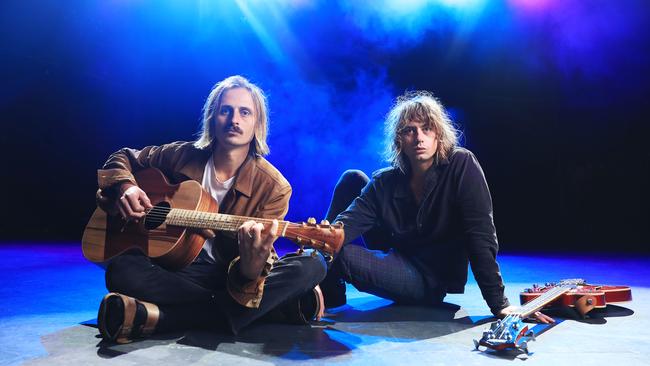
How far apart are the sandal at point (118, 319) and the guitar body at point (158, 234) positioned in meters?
0.20

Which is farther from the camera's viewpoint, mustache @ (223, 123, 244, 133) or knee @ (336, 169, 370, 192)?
knee @ (336, 169, 370, 192)

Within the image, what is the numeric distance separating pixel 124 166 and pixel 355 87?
149 inches

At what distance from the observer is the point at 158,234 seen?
76.0 inches

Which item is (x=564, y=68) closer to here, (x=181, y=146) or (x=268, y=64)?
(x=268, y=64)

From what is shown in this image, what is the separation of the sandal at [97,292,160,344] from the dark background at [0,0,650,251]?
13.3ft

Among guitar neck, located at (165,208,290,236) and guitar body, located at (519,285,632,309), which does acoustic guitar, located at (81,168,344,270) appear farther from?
guitar body, located at (519,285,632,309)

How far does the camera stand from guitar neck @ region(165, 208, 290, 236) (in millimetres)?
1761

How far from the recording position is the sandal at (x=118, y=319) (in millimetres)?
1761

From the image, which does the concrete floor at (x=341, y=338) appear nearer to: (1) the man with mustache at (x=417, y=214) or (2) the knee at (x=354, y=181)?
(1) the man with mustache at (x=417, y=214)

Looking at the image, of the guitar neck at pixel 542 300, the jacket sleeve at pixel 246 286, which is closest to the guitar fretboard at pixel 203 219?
the jacket sleeve at pixel 246 286

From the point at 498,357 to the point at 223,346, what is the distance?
0.92m

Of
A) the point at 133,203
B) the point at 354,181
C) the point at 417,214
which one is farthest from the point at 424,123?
the point at 133,203

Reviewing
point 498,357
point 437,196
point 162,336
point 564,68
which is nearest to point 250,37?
point 564,68

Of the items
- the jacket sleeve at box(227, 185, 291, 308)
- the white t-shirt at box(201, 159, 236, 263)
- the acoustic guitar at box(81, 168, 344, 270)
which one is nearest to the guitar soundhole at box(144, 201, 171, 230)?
the acoustic guitar at box(81, 168, 344, 270)
